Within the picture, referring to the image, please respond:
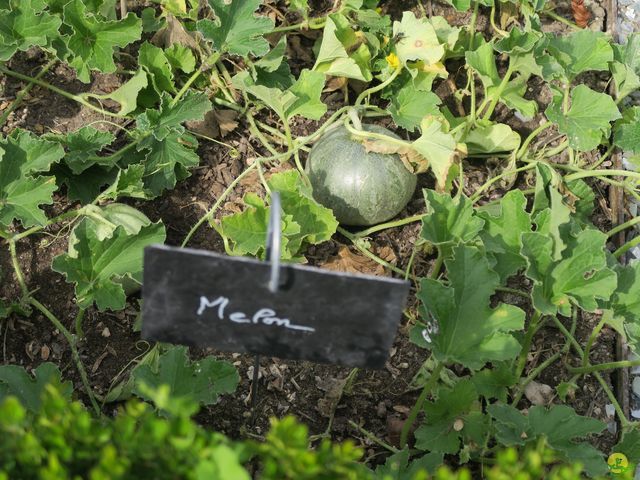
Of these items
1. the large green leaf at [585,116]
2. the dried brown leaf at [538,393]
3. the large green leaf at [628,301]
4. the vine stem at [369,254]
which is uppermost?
the large green leaf at [585,116]

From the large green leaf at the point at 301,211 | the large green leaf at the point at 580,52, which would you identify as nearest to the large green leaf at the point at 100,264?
the large green leaf at the point at 301,211

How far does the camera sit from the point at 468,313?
2482mm

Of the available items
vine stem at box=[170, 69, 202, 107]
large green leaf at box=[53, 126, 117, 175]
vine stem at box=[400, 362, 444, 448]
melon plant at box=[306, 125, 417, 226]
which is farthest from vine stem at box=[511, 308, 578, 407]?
large green leaf at box=[53, 126, 117, 175]

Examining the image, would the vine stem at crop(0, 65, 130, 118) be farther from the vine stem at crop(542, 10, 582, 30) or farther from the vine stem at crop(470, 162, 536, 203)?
the vine stem at crop(542, 10, 582, 30)

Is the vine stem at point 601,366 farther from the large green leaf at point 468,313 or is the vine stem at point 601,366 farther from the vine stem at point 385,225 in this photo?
the vine stem at point 385,225

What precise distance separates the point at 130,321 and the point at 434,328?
3.92ft

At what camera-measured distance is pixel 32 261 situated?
3213 mm

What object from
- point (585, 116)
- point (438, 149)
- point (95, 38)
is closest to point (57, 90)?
point (95, 38)

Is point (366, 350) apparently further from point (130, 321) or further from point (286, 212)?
point (130, 321)

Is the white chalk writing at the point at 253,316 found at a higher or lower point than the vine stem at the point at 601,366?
higher

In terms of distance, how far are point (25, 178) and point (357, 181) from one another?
1.17m

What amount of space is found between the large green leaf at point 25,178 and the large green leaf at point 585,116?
6.01 feet

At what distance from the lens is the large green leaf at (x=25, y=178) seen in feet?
9.60

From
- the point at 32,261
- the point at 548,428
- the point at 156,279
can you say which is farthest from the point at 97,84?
the point at 548,428
